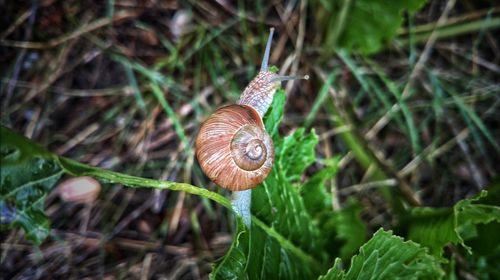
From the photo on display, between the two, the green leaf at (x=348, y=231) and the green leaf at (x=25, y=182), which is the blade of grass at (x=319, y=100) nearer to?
the green leaf at (x=348, y=231)

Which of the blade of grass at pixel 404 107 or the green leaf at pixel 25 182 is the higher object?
the blade of grass at pixel 404 107

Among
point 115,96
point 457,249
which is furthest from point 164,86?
point 457,249

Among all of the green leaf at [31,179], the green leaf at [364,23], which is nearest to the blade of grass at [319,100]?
the green leaf at [364,23]

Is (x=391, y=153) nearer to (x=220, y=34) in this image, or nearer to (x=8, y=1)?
(x=220, y=34)

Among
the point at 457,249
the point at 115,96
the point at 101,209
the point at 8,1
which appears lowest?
the point at 101,209

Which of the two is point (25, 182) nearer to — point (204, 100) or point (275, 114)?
point (275, 114)

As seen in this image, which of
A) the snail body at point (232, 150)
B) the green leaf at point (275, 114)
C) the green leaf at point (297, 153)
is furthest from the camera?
the green leaf at point (297, 153)
